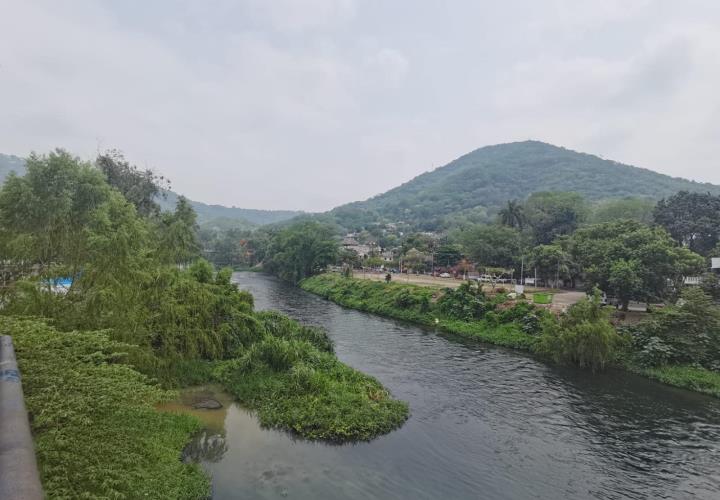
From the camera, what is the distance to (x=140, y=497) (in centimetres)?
1327

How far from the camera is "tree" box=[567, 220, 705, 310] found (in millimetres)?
39031

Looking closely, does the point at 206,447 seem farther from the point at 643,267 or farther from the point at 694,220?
the point at 694,220

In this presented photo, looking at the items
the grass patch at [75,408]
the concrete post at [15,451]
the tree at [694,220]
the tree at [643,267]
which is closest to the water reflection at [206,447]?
the grass patch at [75,408]

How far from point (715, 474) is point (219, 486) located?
20.4 meters

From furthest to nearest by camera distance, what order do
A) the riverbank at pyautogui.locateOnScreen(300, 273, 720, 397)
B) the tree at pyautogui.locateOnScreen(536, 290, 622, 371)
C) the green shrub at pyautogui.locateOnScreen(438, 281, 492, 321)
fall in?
the green shrub at pyautogui.locateOnScreen(438, 281, 492, 321) < the tree at pyautogui.locateOnScreen(536, 290, 622, 371) < the riverbank at pyautogui.locateOnScreen(300, 273, 720, 397)

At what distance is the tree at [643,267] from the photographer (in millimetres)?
39031

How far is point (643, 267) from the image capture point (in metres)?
39.4

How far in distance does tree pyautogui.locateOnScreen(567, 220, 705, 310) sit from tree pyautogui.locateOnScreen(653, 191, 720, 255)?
991 inches

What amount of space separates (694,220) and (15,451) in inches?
3147

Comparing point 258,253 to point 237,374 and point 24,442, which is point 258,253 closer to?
point 237,374

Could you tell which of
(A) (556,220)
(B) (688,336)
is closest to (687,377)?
(B) (688,336)

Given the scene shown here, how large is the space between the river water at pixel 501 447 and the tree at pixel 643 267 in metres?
11.5

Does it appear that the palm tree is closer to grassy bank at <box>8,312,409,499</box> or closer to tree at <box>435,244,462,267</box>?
tree at <box>435,244,462,267</box>

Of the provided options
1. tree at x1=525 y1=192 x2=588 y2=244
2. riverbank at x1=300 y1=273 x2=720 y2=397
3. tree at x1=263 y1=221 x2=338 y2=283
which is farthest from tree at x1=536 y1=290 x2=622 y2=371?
tree at x1=263 y1=221 x2=338 y2=283
